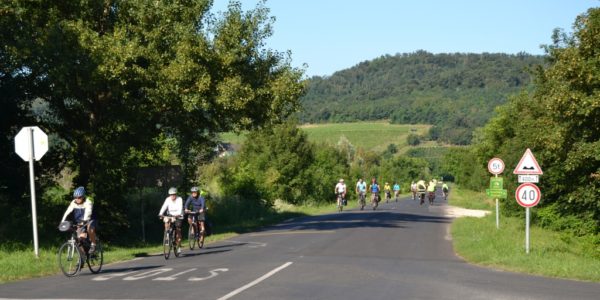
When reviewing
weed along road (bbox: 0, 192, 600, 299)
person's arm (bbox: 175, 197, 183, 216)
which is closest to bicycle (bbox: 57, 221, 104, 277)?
weed along road (bbox: 0, 192, 600, 299)

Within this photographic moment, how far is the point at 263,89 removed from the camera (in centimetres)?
2539

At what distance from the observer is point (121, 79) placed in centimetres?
2206

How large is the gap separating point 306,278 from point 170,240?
6.16 m

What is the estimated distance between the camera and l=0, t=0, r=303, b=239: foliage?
71.0ft

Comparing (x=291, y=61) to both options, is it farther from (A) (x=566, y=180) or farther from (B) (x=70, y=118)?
(A) (x=566, y=180)

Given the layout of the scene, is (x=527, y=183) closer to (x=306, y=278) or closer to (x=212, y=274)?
(x=306, y=278)

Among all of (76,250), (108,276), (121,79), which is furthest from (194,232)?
(108,276)

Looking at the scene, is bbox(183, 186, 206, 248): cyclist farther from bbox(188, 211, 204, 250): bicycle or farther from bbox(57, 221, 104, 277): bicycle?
bbox(57, 221, 104, 277): bicycle

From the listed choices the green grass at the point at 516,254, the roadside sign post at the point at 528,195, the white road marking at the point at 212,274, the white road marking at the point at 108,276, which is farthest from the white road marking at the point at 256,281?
the roadside sign post at the point at 528,195

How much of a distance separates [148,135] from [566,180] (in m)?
16.1

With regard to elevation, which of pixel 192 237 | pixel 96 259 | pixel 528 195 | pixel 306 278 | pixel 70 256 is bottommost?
pixel 192 237

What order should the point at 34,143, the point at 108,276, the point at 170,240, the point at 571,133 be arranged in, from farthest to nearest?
the point at 571,133
the point at 170,240
the point at 34,143
the point at 108,276

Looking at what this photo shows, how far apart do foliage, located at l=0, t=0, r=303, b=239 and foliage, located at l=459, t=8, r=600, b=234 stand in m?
8.82

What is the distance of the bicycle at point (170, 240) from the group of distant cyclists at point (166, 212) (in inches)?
2.2
